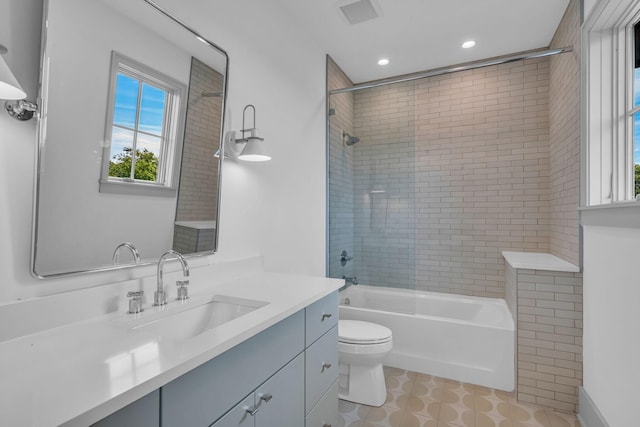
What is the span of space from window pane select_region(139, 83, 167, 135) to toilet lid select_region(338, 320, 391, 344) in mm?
1635

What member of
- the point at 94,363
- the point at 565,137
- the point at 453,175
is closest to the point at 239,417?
the point at 94,363

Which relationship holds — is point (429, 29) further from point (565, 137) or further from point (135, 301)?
point (135, 301)

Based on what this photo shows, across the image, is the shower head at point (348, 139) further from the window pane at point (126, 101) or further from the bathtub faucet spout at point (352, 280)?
the window pane at point (126, 101)

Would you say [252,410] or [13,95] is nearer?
[13,95]

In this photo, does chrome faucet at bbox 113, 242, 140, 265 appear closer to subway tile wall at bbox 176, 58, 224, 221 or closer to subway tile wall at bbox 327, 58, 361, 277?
subway tile wall at bbox 176, 58, 224, 221

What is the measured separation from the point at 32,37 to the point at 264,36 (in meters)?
1.36

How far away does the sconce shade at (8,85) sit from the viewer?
787 millimetres

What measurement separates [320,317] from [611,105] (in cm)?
213

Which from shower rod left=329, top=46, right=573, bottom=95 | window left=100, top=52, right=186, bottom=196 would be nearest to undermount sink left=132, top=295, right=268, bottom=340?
window left=100, top=52, right=186, bottom=196

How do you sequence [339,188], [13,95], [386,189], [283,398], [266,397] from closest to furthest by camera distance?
1. [13,95]
2. [266,397]
3. [283,398]
4. [386,189]
5. [339,188]

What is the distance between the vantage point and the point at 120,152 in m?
1.20

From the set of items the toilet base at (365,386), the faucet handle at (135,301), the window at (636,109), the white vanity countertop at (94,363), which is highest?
the window at (636,109)

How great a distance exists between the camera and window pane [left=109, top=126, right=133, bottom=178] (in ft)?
3.86

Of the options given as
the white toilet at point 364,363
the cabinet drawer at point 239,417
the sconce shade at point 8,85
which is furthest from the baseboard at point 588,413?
the sconce shade at point 8,85
